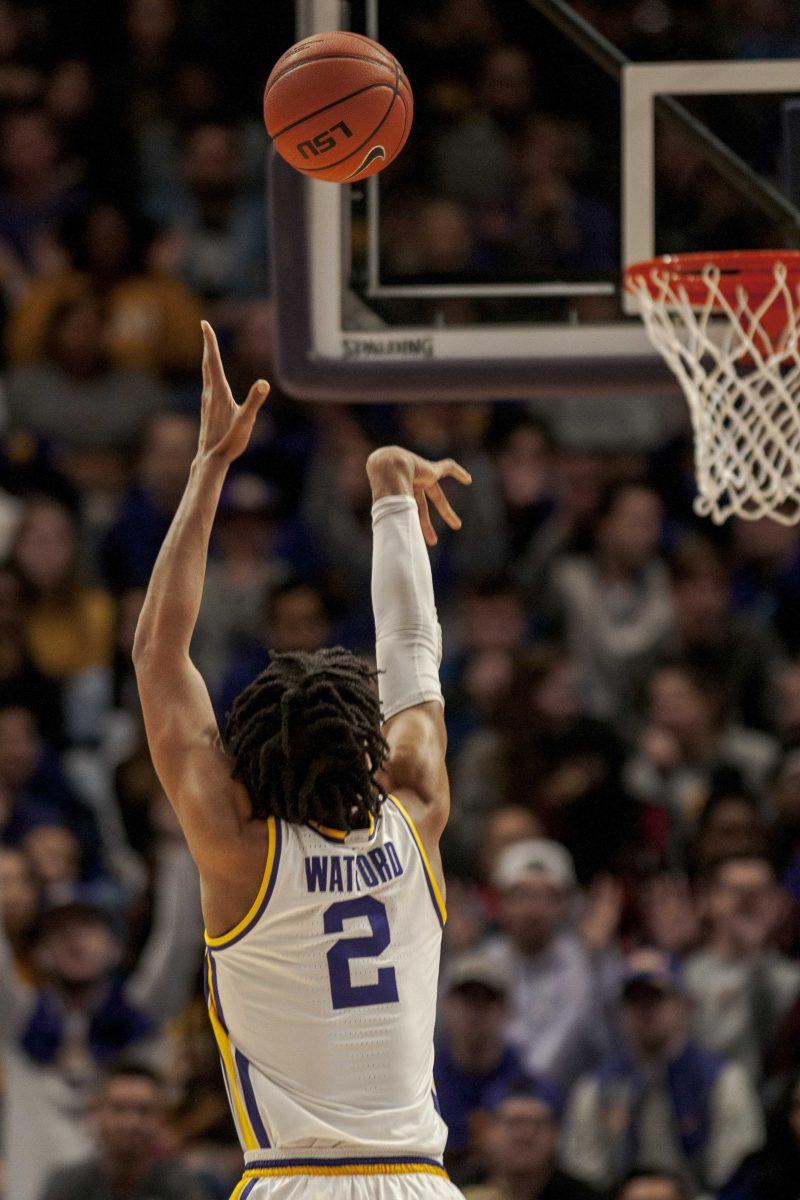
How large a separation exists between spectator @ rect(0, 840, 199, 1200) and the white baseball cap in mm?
1128

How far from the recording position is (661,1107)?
21.6 feet

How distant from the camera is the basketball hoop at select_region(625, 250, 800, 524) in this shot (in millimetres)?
5223

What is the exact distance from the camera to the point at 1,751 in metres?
7.85

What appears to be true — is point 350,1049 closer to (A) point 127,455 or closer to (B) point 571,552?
(B) point 571,552

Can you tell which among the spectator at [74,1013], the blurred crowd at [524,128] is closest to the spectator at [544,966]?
the spectator at [74,1013]

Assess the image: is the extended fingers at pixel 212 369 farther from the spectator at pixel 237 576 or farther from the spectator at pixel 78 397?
the spectator at pixel 78 397

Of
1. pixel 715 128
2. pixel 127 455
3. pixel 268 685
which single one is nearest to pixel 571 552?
pixel 127 455

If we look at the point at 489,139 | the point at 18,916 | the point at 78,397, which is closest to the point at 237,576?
the point at 78,397

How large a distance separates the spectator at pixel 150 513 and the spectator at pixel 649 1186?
11.8ft

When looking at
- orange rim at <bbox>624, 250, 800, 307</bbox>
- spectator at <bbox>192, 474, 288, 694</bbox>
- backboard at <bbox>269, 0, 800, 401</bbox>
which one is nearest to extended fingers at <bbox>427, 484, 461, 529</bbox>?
backboard at <bbox>269, 0, 800, 401</bbox>

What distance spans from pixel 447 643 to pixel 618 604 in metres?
0.74

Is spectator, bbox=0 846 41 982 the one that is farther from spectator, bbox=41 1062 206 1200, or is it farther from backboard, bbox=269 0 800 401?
backboard, bbox=269 0 800 401

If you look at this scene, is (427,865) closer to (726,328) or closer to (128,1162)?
(726,328)

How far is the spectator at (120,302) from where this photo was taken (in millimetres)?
9297
